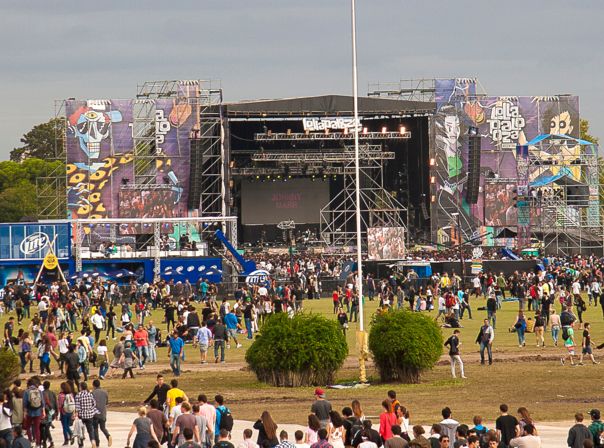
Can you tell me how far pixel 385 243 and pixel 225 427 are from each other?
153 feet

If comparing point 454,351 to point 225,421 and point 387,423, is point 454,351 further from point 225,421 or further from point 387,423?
point 225,421

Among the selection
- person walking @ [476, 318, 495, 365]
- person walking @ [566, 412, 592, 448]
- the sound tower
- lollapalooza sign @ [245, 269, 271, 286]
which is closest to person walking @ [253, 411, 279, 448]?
person walking @ [566, 412, 592, 448]

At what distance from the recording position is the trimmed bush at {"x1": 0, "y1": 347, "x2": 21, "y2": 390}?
956 inches

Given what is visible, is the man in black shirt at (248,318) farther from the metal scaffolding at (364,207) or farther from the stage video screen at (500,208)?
the stage video screen at (500,208)

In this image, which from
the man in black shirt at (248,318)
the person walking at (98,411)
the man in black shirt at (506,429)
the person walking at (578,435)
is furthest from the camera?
the man in black shirt at (248,318)

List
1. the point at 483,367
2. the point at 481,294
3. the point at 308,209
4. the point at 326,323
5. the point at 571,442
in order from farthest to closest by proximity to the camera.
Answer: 1. the point at 308,209
2. the point at 481,294
3. the point at 483,367
4. the point at 326,323
5. the point at 571,442

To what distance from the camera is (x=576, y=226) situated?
72.4 metres

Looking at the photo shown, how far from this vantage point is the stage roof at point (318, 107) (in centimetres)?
7000

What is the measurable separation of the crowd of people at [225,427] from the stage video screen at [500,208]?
51.8 meters

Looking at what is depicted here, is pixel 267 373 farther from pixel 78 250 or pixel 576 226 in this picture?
pixel 576 226

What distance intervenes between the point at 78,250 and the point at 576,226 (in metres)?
28.4

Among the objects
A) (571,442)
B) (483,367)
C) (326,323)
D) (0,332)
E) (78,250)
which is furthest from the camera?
(78,250)

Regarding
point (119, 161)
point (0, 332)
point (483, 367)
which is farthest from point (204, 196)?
point (483, 367)

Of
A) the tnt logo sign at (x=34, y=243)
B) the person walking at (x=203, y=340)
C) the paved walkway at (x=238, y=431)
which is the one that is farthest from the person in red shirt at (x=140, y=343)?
the tnt logo sign at (x=34, y=243)
